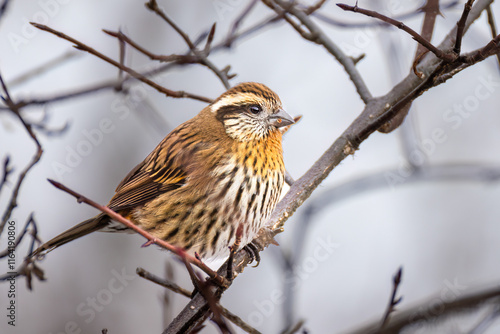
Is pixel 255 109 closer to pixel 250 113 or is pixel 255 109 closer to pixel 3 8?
pixel 250 113

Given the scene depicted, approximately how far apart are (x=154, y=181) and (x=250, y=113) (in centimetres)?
109

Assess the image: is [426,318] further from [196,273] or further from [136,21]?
[136,21]

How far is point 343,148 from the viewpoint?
479cm

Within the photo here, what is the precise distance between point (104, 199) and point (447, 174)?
6805 millimetres

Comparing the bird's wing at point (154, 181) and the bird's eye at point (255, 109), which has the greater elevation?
the bird's wing at point (154, 181)

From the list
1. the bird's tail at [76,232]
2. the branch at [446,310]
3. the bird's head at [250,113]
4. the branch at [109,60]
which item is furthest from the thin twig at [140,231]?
the bird's head at [250,113]

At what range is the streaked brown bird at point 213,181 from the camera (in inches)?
193

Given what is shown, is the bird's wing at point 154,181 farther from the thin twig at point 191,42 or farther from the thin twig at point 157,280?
the thin twig at point 157,280

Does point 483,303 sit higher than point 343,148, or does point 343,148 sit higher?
point 343,148

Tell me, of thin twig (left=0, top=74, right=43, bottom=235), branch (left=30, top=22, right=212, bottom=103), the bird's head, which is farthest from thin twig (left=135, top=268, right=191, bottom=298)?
the bird's head

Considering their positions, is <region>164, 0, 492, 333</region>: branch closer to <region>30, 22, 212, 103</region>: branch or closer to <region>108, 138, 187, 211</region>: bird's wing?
<region>108, 138, 187, 211</region>: bird's wing

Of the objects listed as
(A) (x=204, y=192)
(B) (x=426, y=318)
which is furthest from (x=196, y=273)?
(A) (x=204, y=192)

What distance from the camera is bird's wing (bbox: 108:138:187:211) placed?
519 cm

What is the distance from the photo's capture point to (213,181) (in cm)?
500
